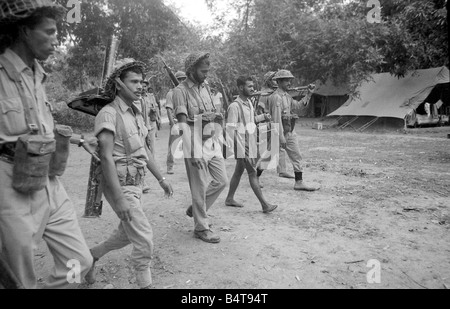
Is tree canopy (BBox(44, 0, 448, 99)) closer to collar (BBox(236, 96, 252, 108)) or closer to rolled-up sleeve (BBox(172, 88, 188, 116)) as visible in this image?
collar (BBox(236, 96, 252, 108))

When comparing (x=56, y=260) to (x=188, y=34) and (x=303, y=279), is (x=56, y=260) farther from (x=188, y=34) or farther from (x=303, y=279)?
(x=188, y=34)

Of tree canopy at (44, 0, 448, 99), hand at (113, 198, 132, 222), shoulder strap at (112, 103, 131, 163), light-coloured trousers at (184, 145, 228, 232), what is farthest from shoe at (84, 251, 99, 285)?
tree canopy at (44, 0, 448, 99)

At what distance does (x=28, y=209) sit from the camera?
2.27 m

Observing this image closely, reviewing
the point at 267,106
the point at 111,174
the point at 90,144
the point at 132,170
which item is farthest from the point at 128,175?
the point at 267,106

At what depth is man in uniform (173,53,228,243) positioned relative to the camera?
→ 14.3 feet

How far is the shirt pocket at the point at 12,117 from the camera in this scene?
2232mm

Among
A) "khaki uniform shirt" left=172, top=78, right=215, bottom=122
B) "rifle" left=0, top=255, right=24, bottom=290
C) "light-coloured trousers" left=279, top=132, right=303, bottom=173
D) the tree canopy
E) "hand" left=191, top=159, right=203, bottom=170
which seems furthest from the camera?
the tree canopy

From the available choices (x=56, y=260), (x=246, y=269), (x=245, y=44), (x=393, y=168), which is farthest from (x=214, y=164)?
(x=245, y=44)

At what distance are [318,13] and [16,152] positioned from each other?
20.6 metres

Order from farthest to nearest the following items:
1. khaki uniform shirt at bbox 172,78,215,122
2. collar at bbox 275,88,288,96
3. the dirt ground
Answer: collar at bbox 275,88,288,96 → khaki uniform shirt at bbox 172,78,215,122 → the dirt ground

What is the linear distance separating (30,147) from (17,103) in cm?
30

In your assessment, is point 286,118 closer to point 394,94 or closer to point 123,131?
point 123,131

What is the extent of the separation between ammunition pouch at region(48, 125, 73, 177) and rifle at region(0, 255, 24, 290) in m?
0.62

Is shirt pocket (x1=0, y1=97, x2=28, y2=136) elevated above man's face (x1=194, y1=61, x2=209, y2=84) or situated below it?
below
